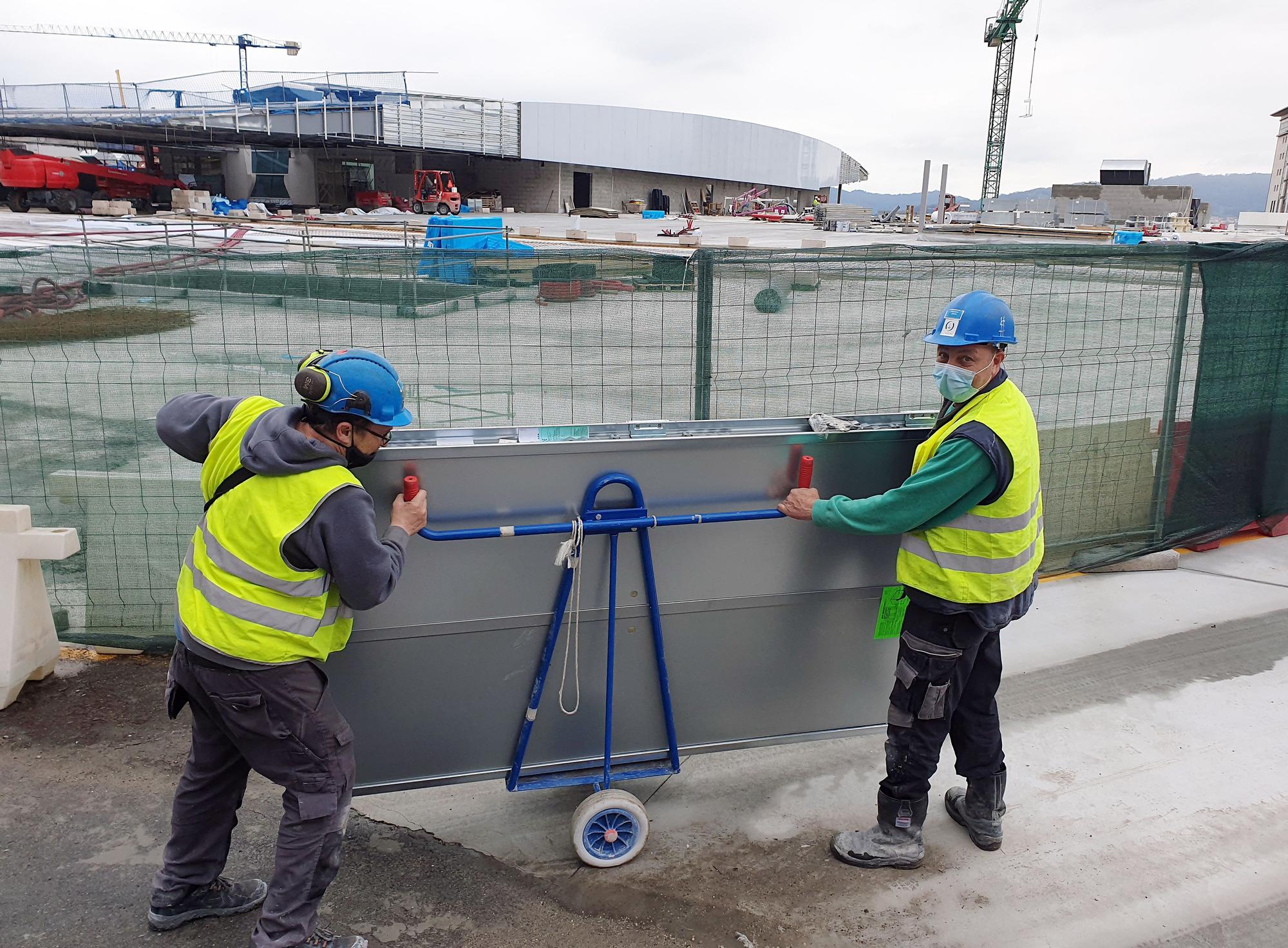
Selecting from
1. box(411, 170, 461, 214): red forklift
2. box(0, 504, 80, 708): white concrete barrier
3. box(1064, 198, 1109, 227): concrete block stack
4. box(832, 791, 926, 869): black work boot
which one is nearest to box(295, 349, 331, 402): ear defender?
Result: box(832, 791, 926, 869): black work boot

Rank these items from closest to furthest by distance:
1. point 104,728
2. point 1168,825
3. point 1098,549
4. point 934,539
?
1. point 934,539
2. point 1168,825
3. point 104,728
4. point 1098,549

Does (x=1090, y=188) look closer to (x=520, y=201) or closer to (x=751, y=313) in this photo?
(x=520, y=201)

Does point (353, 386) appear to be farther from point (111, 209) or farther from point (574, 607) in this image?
point (111, 209)

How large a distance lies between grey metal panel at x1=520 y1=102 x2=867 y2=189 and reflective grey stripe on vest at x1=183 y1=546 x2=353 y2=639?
49.7m

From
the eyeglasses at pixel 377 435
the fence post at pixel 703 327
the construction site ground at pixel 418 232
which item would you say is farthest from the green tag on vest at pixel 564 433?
the construction site ground at pixel 418 232

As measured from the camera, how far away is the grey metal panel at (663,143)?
49.6 metres

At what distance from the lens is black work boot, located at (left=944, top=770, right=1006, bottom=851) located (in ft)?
11.3

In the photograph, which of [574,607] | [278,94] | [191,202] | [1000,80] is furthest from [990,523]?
[1000,80]

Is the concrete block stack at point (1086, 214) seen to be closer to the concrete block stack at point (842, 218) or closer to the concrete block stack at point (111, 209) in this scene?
the concrete block stack at point (842, 218)

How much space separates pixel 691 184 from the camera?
5962 cm

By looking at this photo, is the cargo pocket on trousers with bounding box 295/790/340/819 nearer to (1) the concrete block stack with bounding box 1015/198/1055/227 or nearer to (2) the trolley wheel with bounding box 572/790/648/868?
(2) the trolley wheel with bounding box 572/790/648/868

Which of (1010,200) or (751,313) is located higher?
(1010,200)

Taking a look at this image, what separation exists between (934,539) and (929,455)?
28 centimetres

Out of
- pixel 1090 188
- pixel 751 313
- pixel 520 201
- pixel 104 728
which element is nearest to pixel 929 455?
pixel 751 313
